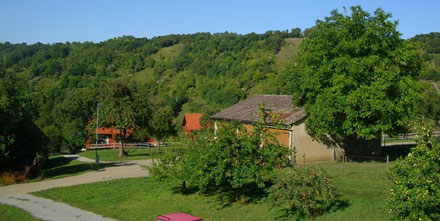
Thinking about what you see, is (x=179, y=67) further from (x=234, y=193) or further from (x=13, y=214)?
(x=234, y=193)

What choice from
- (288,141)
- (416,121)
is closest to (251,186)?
(288,141)

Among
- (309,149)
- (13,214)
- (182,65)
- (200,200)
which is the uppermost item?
(182,65)

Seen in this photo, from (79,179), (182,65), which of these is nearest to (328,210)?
(79,179)

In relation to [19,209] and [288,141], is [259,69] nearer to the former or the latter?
[288,141]

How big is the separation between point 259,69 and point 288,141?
106 m

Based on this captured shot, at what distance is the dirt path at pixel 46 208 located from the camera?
1941cm

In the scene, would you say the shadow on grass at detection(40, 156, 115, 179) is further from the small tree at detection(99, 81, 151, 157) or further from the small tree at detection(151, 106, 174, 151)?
the small tree at detection(151, 106, 174, 151)

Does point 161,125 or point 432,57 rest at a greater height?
point 432,57

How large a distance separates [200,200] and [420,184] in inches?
494

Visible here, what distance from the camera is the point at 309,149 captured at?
98.6 ft

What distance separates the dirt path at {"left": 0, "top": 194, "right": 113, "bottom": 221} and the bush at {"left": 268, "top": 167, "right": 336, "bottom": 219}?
8200 millimetres

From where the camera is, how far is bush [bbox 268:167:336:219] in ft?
49.5

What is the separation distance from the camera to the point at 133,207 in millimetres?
21094

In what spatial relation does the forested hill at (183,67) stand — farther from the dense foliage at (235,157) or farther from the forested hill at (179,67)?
the dense foliage at (235,157)
